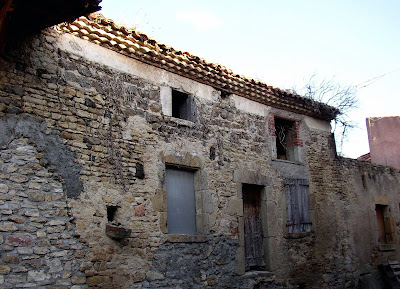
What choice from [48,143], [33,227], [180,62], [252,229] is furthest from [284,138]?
[33,227]

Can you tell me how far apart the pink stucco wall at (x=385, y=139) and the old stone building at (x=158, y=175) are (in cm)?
415

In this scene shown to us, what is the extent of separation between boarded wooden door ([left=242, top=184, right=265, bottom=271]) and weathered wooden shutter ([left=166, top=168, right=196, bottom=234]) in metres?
1.46

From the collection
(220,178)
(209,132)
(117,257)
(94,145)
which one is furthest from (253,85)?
(117,257)

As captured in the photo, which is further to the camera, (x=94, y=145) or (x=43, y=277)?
(x=94, y=145)

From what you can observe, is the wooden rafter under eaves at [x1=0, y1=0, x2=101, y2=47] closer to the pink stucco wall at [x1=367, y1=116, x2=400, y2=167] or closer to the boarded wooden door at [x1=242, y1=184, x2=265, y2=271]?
the boarded wooden door at [x1=242, y1=184, x2=265, y2=271]

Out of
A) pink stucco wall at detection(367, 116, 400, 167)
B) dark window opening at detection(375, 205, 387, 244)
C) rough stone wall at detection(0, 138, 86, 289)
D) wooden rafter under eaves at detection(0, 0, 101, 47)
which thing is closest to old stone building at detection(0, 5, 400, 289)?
rough stone wall at detection(0, 138, 86, 289)

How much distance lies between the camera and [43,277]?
5.22m

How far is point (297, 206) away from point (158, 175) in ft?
12.4

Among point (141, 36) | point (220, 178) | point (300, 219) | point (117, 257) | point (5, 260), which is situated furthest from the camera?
point (300, 219)

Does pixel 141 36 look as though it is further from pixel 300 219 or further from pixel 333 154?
pixel 333 154

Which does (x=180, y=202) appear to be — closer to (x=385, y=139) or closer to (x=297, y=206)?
(x=297, y=206)

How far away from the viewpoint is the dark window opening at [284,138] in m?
9.80

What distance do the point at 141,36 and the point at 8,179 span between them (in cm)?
313

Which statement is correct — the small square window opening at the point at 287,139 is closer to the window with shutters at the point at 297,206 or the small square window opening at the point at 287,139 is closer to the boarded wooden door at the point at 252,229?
the window with shutters at the point at 297,206
